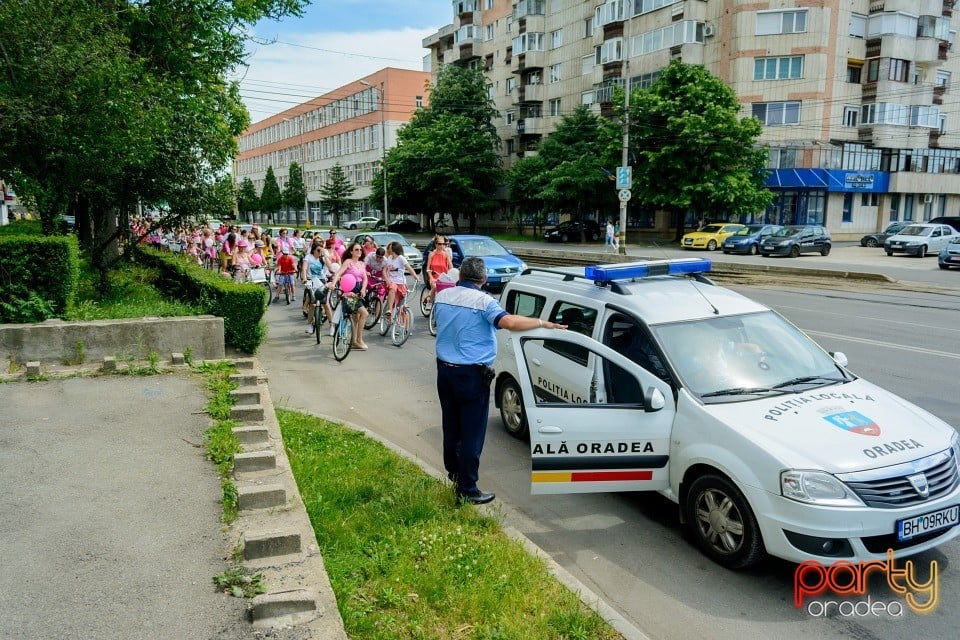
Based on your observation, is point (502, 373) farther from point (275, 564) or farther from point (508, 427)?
point (275, 564)

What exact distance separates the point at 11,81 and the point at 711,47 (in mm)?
45273

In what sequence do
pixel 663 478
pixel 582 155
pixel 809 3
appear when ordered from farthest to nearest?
pixel 582 155 → pixel 809 3 → pixel 663 478

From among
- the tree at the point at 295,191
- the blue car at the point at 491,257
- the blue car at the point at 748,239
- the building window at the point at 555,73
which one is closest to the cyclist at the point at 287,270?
the blue car at the point at 491,257

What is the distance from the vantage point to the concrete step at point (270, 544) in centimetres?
422

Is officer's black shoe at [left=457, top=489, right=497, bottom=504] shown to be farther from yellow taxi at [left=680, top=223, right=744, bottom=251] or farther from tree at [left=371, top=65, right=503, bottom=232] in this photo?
tree at [left=371, top=65, right=503, bottom=232]

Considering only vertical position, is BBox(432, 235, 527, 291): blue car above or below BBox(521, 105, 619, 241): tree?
below

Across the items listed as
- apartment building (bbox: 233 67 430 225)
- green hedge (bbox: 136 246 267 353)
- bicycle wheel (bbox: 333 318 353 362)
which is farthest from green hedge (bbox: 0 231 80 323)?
apartment building (bbox: 233 67 430 225)

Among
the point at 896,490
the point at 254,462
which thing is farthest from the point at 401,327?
the point at 896,490

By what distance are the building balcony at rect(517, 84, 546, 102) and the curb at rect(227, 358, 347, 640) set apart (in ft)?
192

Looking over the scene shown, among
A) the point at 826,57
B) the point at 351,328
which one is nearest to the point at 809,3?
the point at 826,57

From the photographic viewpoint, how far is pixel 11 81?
35.1 feet

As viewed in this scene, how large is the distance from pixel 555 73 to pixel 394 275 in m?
51.3

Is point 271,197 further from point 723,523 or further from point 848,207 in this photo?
point 723,523

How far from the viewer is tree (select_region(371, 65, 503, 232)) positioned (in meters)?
57.2
